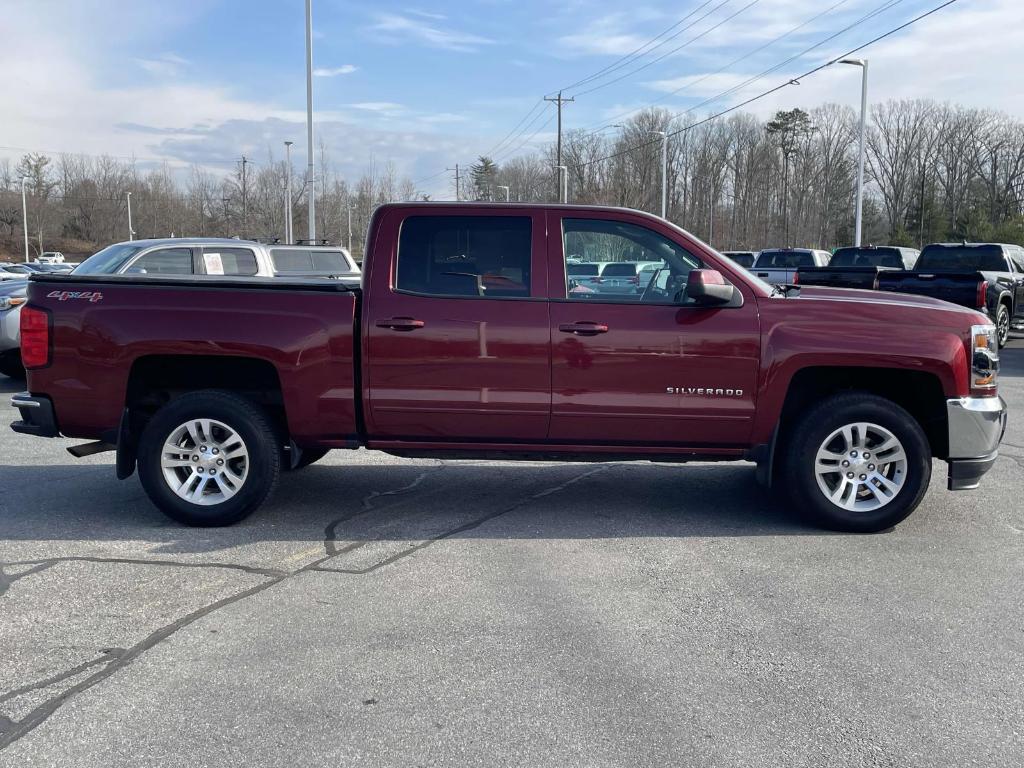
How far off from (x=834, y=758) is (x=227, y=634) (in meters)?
2.61

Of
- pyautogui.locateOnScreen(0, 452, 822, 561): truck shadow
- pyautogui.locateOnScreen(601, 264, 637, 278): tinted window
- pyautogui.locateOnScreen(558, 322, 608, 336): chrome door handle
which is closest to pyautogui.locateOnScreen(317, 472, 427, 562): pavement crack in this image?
pyautogui.locateOnScreen(0, 452, 822, 561): truck shadow

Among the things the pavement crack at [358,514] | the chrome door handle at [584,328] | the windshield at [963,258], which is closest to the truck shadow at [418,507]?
the pavement crack at [358,514]

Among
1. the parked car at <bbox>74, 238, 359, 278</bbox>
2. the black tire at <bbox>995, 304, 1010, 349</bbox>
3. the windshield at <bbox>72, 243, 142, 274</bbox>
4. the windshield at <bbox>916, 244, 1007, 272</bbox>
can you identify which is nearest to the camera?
the windshield at <bbox>72, 243, 142, 274</bbox>

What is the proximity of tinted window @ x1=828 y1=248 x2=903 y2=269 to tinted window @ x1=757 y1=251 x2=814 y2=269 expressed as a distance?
373 cm

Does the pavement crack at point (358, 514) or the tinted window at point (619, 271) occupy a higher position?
the tinted window at point (619, 271)

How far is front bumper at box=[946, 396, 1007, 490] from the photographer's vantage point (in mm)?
5797

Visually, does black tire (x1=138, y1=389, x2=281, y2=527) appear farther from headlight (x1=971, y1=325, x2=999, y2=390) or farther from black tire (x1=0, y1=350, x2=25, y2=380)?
black tire (x1=0, y1=350, x2=25, y2=380)

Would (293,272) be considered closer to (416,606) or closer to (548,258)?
(548,258)

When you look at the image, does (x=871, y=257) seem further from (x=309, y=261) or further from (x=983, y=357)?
(x=983, y=357)

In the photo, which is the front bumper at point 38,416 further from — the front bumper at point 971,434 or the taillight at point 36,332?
the front bumper at point 971,434

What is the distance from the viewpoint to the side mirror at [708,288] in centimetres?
559

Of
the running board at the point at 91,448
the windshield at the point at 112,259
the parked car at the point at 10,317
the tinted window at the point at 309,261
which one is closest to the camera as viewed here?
the running board at the point at 91,448

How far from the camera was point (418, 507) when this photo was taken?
21.5 ft

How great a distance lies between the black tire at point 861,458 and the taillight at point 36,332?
15.4ft
